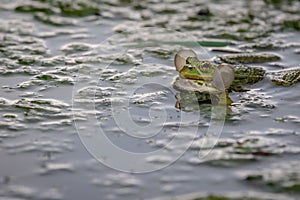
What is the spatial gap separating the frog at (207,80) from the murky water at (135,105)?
0.07 m

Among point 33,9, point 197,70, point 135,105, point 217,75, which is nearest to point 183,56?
point 197,70

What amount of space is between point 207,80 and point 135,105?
21.0 inches

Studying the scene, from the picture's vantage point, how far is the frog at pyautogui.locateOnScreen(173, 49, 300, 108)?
13.0ft

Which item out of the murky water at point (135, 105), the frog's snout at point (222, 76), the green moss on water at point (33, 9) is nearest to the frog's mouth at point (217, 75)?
the frog's snout at point (222, 76)

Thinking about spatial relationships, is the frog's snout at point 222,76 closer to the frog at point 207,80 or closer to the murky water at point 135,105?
the frog at point 207,80

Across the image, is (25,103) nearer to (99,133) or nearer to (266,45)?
(99,133)

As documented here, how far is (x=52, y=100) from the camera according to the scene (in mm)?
3922

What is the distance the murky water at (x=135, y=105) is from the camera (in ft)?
9.79

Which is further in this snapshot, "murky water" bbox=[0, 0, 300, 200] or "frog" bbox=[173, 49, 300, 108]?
"frog" bbox=[173, 49, 300, 108]

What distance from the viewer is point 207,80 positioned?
4.02 metres

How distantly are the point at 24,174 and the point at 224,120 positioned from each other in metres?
1.30

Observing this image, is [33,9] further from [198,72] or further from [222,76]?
[222,76]

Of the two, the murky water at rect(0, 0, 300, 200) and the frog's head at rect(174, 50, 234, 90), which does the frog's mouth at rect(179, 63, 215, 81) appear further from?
the murky water at rect(0, 0, 300, 200)

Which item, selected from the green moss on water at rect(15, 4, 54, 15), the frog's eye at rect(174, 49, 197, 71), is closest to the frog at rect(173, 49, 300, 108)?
the frog's eye at rect(174, 49, 197, 71)
